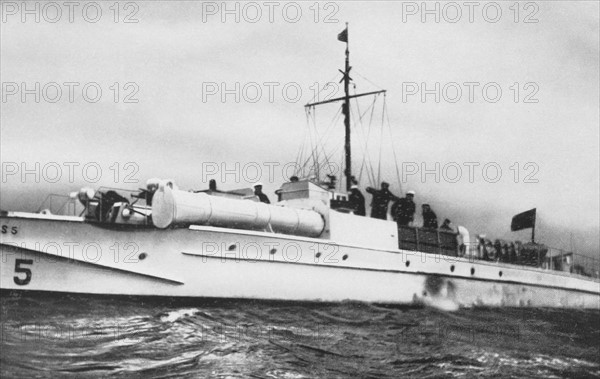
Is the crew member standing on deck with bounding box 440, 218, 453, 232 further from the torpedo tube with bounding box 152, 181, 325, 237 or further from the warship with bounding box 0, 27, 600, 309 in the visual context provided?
the torpedo tube with bounding box 152, 181, 325, 237

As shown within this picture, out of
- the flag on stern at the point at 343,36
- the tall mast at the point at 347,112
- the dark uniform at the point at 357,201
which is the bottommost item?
the dark uniform at the point at 357,201

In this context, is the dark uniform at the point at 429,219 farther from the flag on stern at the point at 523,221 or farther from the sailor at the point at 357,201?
the flag on stern at the point at 523,221

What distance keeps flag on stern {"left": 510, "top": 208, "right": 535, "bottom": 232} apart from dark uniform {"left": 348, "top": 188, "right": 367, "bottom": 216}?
9641 mm

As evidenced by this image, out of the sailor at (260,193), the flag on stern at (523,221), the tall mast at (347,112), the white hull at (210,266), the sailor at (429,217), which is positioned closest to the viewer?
the white hull at (210,266)

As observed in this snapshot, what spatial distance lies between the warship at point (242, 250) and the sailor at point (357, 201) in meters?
0.22

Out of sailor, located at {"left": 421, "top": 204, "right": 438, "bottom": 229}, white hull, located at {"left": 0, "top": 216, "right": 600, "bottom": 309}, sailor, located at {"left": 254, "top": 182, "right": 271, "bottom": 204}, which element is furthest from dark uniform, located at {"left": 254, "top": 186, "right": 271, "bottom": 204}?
sailor, located at {"left": 421, "top": 204, "right": 438, "bottom": 229}

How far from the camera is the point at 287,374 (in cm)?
1243

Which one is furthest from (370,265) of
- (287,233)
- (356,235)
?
(287,233)

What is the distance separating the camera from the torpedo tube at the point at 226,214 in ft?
56.5

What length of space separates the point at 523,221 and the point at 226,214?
16.2 meters

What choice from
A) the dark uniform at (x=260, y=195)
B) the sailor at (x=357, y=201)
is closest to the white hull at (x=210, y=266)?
the sailor at (x=357, y=201)

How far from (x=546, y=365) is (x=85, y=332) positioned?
9.09 metres

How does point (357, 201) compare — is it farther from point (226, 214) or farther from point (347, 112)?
point (226, 214)

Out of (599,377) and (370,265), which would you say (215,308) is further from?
(599,377)
